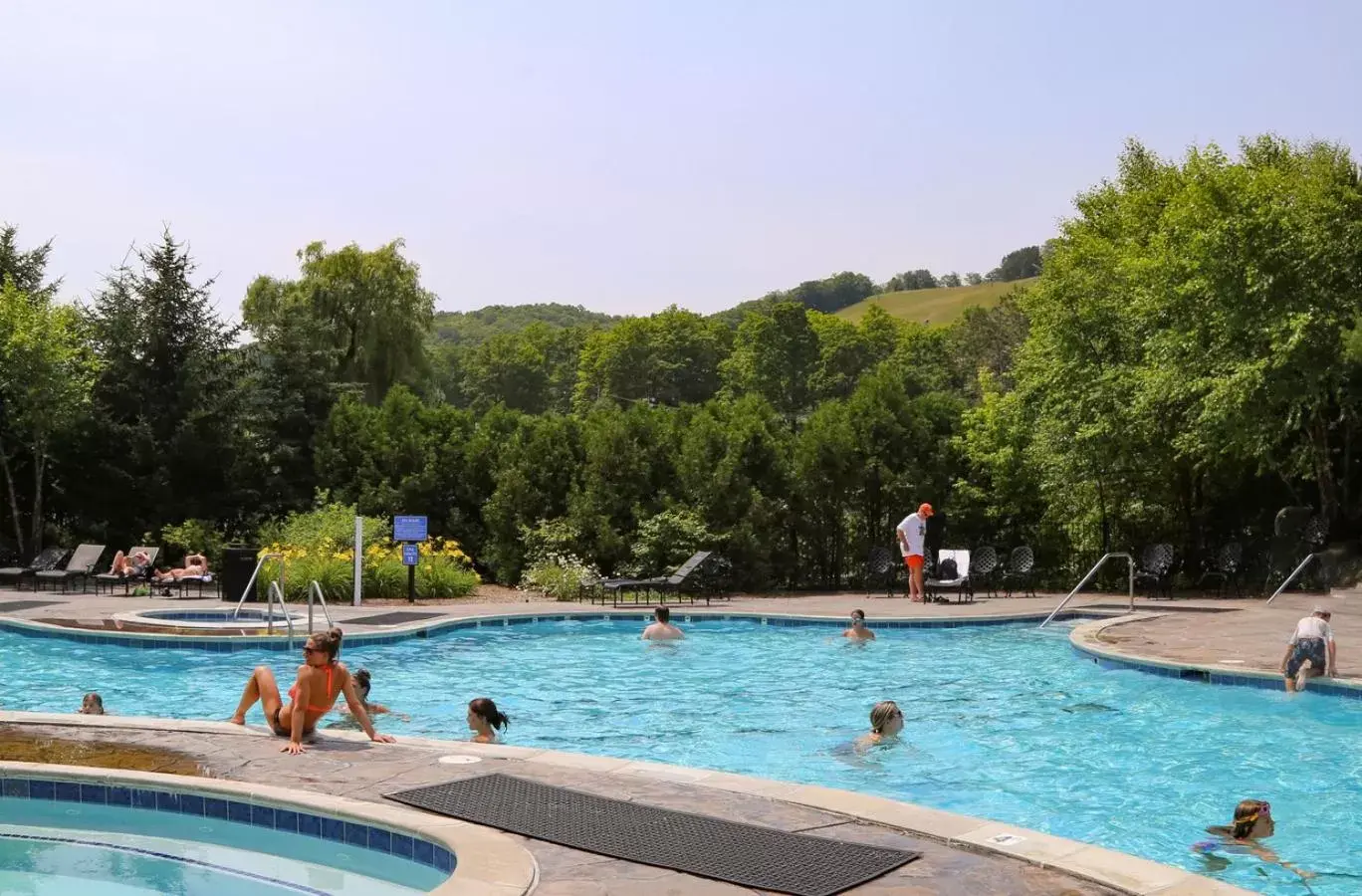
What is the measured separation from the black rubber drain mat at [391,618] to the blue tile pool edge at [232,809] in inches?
350

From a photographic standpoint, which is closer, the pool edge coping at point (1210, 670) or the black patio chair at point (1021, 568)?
the pool edge coping at point (1210, 670)

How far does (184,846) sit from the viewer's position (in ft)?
22.1

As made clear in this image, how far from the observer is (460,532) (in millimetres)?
23797

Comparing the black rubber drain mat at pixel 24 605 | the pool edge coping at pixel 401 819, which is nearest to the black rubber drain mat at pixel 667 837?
the pool edge coping at pixel 401 819

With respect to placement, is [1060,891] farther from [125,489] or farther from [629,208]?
[125,489]

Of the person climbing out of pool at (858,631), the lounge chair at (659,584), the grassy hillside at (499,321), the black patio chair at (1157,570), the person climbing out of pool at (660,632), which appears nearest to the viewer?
the person climbing out of pool at (858,631)

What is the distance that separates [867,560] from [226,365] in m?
13.4

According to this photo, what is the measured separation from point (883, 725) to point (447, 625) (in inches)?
319

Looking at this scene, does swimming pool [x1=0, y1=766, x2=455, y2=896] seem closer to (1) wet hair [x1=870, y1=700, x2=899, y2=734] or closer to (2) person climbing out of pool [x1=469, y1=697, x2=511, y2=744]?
(2) person climbing out of pool [x1=469, y1=697, x2=511, y2=744]

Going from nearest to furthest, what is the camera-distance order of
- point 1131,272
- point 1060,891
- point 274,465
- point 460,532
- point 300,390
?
point 1060,891 → point 1131,272 → point 460,532 → point 274,465 → point 300,390

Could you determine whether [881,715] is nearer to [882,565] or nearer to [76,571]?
[882,565]

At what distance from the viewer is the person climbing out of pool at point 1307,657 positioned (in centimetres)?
1161

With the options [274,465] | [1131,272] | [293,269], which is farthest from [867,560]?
[293,269]

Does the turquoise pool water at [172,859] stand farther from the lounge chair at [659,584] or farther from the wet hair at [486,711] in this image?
the lounge chair at [659,584]
